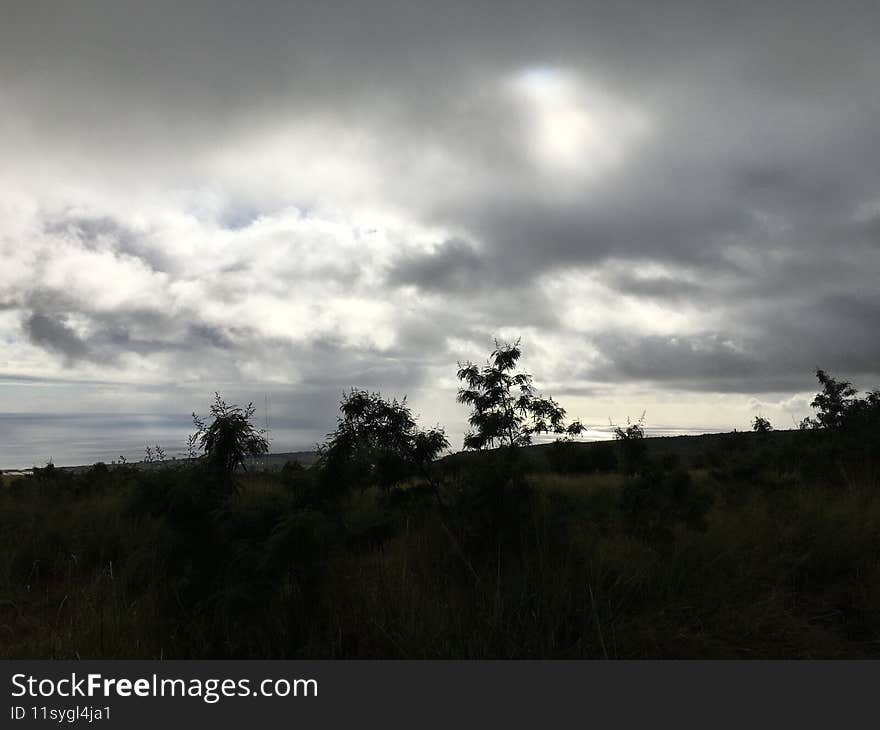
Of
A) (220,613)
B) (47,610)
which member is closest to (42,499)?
(47,610)

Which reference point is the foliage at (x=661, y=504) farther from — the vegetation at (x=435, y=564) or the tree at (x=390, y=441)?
the tree at (x=390, y=441)

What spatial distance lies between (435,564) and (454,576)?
16.6 inches

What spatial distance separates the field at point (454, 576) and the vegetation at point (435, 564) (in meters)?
0.02

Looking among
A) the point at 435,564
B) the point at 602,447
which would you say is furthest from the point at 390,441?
the point at 602,447

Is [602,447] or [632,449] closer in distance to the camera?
[632,449]

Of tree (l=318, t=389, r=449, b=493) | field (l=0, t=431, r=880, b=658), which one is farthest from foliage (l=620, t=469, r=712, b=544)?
tree (l=318, t=389, r=449, b=493)

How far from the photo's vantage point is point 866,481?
42.5 feet

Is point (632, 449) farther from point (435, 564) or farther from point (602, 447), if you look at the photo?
point (602, 447)

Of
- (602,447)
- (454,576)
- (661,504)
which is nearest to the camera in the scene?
(454,576)

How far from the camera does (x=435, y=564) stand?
6469 mm

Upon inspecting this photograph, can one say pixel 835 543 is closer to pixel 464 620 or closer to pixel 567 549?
pixel 567 549

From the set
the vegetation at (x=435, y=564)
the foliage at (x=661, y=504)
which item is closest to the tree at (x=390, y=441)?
the vegetation at (x=435, y=564)

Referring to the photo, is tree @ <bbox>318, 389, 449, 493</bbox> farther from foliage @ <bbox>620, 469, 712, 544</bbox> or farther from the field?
foliage @ <bbox>620, 469, 712, 544</bbox>

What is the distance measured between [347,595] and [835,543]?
5560 millimetres
